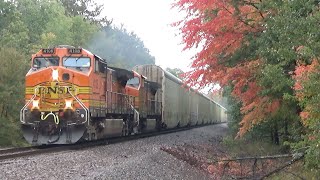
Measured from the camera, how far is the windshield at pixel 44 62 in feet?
55.6

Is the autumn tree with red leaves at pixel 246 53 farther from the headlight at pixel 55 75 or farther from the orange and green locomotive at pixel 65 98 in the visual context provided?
the headlight at pixel 55 75

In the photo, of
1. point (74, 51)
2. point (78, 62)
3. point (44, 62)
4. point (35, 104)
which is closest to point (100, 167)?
point (35, 104)

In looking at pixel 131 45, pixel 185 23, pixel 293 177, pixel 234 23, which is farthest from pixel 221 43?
pixel 131 45

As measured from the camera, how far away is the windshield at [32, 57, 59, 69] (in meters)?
16.9

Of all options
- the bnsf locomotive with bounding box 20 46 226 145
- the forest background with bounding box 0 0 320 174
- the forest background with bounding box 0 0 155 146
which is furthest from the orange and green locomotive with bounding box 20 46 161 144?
the forest background with bounding box 0 0 155 146

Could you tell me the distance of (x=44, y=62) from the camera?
17.0 m

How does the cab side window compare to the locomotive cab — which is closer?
the locomotive cab

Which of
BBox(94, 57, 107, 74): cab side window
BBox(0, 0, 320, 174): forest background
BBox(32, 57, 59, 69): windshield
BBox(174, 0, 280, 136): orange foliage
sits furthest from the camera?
BBox(94, 57, 107, 74): cab side window

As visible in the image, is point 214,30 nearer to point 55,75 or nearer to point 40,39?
point 55,75

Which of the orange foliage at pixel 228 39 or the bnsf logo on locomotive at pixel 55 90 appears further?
the bnsf logo on locomotive at pixel 55 90

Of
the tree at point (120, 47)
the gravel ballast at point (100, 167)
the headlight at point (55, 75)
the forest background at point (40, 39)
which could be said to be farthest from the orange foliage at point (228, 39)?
the tree at point (120, 47)

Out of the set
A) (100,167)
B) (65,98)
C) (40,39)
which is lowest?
(100,167)

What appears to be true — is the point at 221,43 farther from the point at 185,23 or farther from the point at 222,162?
the point at 222,162

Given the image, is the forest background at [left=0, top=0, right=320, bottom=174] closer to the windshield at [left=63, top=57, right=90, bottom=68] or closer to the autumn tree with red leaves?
the autumn tree with red leaves
